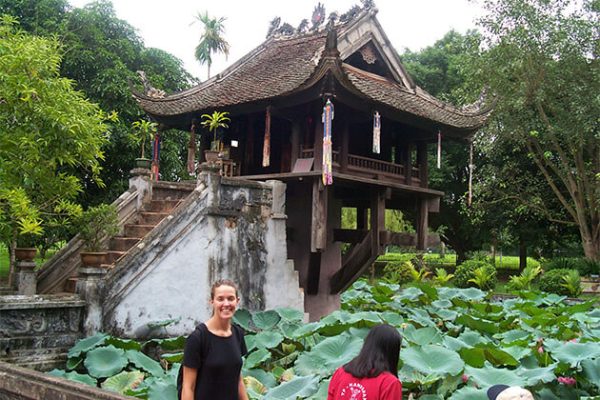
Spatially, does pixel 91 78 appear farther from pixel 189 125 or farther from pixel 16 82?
pixel 16 82

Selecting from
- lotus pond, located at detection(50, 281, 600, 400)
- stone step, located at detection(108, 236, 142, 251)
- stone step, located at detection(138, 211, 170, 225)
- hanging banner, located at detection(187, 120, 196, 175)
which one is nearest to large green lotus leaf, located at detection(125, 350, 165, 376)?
lotus pond, located at detection(50, 281, 600, 400)

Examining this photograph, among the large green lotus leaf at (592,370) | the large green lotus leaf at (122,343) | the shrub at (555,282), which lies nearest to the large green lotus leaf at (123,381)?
the large green lotus leaf at (122,343)

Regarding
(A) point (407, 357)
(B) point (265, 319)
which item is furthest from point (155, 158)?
(A) point (407, 357)

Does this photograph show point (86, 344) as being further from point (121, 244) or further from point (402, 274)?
point (402, 274)

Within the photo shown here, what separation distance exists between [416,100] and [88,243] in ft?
24.5

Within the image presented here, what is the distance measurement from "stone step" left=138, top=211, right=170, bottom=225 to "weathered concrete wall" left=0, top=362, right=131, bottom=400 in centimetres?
439

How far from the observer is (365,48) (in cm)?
1242

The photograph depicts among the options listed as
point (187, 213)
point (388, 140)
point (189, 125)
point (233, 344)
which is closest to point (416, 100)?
point (388, 140)

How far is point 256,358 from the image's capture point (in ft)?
22.9

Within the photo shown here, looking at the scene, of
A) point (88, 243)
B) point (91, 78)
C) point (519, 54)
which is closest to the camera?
point (88, 243)

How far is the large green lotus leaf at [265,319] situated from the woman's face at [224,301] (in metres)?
5.34

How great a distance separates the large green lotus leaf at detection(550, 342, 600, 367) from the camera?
5.81 m

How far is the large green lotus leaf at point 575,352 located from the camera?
229 inches

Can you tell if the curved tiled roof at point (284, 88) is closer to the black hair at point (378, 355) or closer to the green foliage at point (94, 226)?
the green foliage at point (94, 226)
